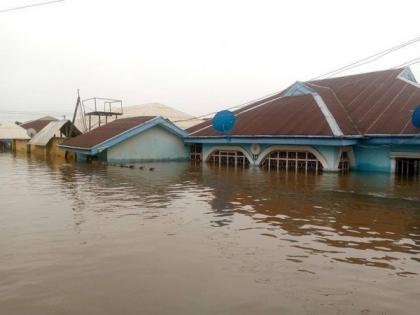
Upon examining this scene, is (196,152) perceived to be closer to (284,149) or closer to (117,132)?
(117,132)

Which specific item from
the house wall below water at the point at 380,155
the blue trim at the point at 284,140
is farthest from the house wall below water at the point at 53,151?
the house wall below water at the point at 380,155

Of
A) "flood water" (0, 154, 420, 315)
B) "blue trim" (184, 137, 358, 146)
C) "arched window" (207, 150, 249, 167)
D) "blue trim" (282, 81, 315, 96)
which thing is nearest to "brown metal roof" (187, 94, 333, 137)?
"blue trim" (184, 137, 358, 146)

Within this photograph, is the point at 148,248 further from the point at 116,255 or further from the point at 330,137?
the point at 330,137

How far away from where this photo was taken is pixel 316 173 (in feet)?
73.1

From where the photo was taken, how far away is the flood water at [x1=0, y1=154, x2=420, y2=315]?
16.8ft

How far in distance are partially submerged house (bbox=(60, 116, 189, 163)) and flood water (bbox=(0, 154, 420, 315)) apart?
46.8ft

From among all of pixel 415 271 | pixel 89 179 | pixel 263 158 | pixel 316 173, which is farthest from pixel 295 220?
pixel 263 158

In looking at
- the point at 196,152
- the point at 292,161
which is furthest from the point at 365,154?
the point at 196,152

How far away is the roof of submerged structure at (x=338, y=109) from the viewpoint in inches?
887

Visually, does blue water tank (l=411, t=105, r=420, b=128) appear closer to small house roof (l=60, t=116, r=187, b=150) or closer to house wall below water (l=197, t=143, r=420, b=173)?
house wall below water (l=197, t=143, r=420, b=173)

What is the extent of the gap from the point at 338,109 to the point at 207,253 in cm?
2102

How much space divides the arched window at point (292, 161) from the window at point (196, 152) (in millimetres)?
7167

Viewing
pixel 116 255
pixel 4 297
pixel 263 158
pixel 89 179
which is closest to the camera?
pixel 4 297

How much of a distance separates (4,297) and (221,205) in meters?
7.49
